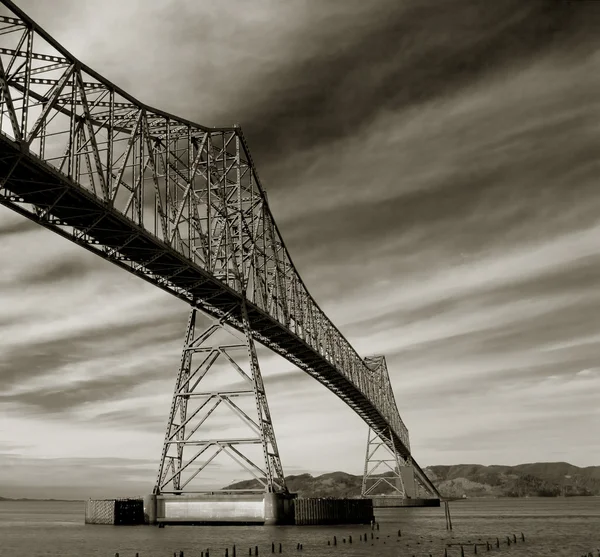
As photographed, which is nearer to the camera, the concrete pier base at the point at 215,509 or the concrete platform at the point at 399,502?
the concrete pier base at the point at 215,509

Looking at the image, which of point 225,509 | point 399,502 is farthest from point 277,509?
point 399,502

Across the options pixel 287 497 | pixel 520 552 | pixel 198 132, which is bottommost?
pixel 520 552

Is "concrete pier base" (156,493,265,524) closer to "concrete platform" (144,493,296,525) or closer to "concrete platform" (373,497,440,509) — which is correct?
"concrete platform" (144,493,296,525)

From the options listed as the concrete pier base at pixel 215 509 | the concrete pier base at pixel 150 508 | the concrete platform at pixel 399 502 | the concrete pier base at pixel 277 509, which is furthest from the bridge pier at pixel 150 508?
the concrete platform at pixel 399 502

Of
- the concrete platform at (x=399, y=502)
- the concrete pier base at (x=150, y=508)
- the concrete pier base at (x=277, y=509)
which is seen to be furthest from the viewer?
the concrete platform at (x=399, y=502)

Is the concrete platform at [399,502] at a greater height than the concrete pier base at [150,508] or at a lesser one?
lesser

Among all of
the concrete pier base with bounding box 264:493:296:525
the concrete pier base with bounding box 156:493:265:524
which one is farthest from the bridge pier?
the concrete pier base with bounding box 264:493:296:525

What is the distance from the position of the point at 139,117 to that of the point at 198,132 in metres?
9.92

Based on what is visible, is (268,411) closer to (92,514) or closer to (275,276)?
(275,276)

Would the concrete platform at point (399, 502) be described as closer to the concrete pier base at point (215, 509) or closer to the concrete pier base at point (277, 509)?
the concrete pier base at point (277, 509)

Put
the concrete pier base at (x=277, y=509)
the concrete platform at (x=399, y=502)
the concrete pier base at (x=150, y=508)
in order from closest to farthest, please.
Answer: the concrete pier base at (x=277, y=509) < the concrete pier base at (x=150, y=508) < the concrete platform at (x=399, y=502)

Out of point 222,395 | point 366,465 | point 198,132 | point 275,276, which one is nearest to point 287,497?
point 222,395

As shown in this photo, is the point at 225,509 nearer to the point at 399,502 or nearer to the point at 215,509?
the point at 215,509

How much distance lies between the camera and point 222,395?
4697 centimetres
